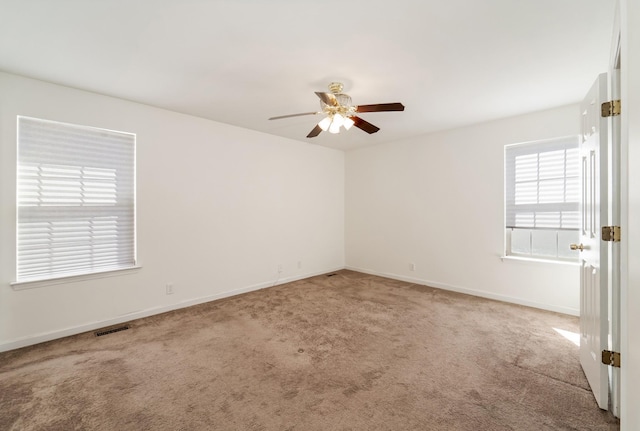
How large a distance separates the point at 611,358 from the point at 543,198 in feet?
8.21

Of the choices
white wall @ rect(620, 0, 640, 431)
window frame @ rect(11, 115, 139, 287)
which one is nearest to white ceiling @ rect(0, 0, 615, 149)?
window frame @ rect(11, 115, 139, 287)

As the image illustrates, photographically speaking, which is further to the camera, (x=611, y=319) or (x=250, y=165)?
(x=250, y=165)

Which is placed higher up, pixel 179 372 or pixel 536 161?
pixel 536 161

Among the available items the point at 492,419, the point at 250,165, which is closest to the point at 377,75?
the point at 250,165

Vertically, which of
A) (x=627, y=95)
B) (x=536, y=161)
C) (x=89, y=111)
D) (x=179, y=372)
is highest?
(x=89, y=111)

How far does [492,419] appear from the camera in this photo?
169 cm

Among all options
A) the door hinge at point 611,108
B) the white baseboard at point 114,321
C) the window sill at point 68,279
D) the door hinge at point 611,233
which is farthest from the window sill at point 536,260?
the window sill at point 68,279

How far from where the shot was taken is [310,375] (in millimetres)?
2146

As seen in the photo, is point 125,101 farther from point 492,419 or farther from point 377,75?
point 492,419

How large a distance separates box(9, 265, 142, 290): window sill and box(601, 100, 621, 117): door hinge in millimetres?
4412

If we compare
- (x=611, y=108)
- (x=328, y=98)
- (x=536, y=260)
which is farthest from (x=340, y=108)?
(x=536, y=260)

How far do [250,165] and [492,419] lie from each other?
399cm

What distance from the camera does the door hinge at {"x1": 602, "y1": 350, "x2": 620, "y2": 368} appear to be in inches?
64.9

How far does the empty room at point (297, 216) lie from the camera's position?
1.73m
